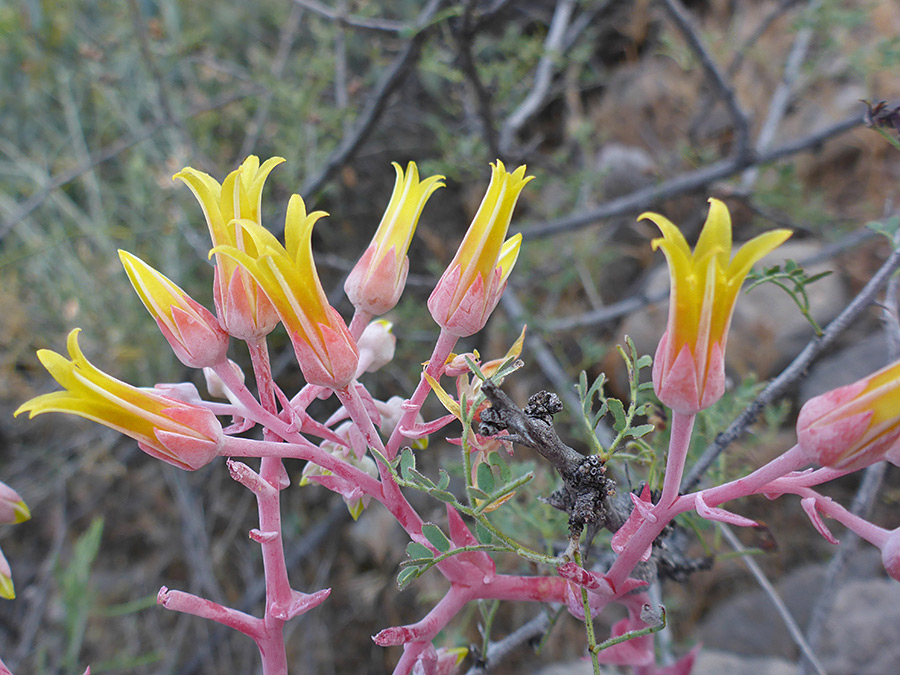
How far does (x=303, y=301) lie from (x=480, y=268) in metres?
0.17

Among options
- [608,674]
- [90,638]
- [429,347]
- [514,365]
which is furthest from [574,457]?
[90,638]

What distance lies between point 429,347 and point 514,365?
5.96ft

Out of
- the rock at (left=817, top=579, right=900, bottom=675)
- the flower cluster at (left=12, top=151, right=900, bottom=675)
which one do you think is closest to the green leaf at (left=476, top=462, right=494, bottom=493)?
the flower cluster at (left=12, top=151, right=900, bottom=675)

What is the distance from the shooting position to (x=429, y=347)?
92.7 inches

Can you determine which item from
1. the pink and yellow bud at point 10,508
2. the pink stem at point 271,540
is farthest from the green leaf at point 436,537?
the pink and yellow bud at point 10,508

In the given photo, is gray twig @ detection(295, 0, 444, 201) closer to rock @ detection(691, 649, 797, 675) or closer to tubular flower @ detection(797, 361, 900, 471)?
tubular flower @ detection(797, 361, 900, 471)

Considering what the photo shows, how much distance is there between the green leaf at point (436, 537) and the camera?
1.79 ft

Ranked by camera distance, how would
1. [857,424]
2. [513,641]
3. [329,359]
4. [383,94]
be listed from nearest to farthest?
1. [857,424]
2. [329,359]
3. [513,641]
4. [383,94]

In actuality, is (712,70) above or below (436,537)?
above

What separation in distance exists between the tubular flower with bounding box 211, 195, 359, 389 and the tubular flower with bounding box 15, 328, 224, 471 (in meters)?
0.10

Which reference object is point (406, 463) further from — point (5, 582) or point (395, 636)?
point (5, 582)

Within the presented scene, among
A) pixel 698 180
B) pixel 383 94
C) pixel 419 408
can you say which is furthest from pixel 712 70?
pixel 419 408

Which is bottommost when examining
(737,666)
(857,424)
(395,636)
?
(737,666)

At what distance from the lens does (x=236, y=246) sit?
Result: 58cm
